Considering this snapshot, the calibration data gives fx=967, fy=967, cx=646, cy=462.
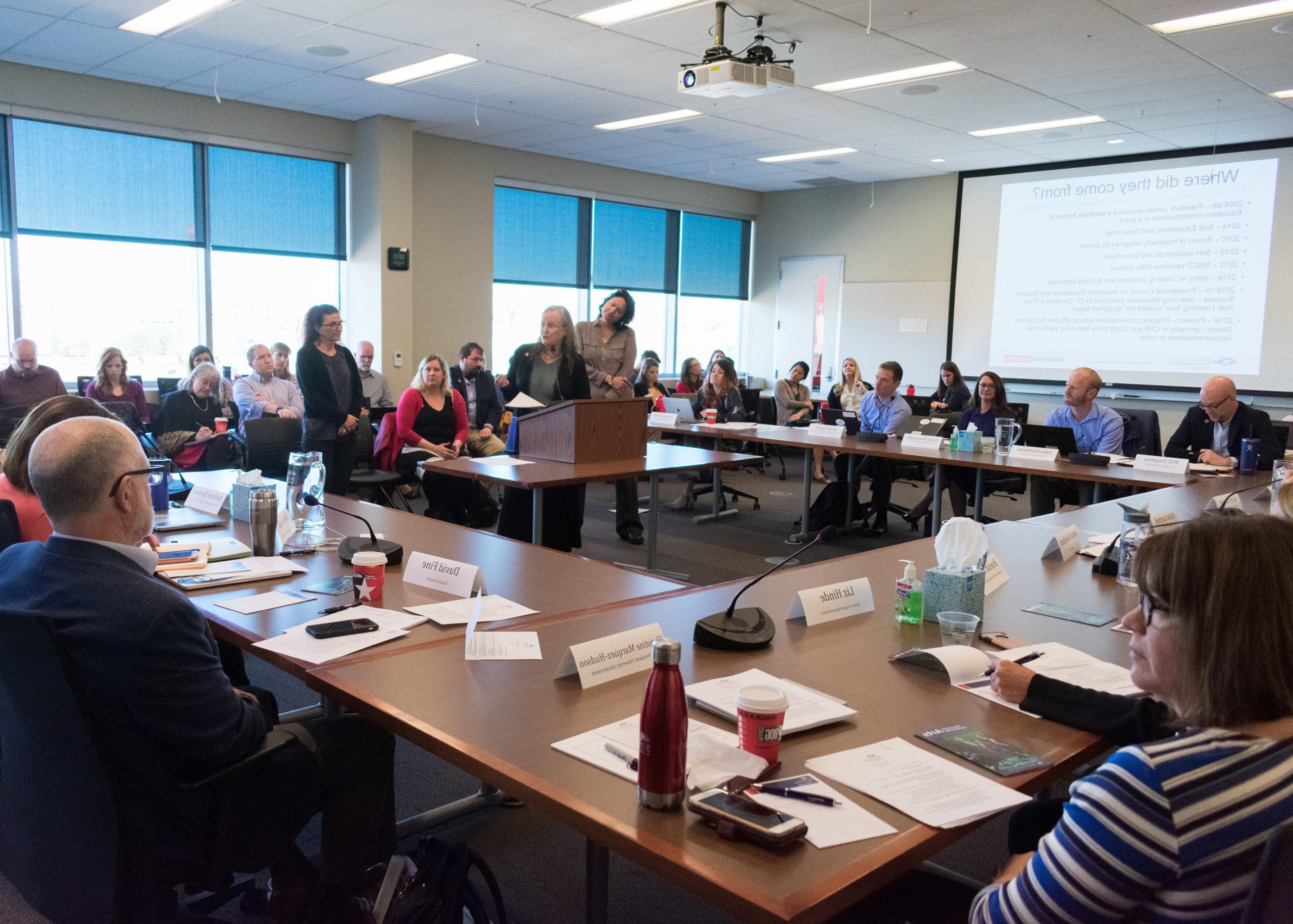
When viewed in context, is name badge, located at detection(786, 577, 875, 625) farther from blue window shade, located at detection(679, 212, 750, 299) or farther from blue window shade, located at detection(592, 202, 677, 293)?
blue window shade, located at detection(679, 212, 750, 299)

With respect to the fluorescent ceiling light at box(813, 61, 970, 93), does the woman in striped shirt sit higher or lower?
lower

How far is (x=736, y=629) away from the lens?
1933 millimetres

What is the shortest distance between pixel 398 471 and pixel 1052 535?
4.19 meters

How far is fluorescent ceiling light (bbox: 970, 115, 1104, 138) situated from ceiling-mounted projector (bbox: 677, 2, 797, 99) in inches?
133

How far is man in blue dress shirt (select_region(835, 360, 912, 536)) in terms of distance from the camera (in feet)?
22.7

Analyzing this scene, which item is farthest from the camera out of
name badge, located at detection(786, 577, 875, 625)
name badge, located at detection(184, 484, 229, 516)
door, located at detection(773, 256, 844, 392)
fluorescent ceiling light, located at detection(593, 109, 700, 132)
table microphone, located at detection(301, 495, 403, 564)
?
door, located at detection(773, 256, 844, 392)

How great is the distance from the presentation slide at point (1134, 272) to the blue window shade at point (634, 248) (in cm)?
341

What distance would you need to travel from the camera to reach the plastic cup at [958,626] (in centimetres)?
202

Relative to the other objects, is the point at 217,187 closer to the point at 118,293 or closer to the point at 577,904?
the point at 118,293

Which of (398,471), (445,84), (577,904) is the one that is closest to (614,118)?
(445,84)

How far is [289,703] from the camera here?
3445 mm

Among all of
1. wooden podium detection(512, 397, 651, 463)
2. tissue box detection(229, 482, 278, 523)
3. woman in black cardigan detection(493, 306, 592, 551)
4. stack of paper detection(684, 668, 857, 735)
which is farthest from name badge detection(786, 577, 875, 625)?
woman in black cardigan detection(493, 306, 592, 551)

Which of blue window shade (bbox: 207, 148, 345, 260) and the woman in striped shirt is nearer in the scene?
the woman in striped shirt

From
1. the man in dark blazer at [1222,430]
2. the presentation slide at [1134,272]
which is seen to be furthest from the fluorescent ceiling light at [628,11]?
the presentation slide at [1134,272]
